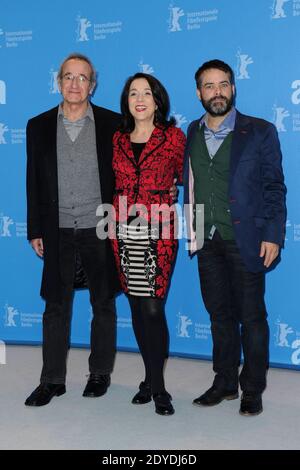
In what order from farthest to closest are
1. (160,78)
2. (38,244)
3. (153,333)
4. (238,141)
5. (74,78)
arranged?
(160,78) < (38,244) < (74,78) < (153,333) < (238,141)

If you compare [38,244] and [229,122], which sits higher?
[229,122]

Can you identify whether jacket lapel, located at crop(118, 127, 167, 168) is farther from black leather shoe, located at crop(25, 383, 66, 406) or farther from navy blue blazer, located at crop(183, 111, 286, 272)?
black leather shoe, located at crop(25, 383, 66, 406)

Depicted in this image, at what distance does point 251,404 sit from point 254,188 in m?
1.03

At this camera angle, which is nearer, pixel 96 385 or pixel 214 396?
pixel 214 396

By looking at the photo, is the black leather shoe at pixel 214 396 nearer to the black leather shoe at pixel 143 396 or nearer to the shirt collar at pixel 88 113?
the black leather shoe at pixel 143 396

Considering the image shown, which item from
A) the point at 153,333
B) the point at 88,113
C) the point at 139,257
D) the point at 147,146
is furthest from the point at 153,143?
the point at 153,333

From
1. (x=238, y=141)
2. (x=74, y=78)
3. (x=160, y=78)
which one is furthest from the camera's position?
(x=160, y=78)

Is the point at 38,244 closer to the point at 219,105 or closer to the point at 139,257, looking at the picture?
the point at 139,257

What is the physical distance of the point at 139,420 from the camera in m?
2.99

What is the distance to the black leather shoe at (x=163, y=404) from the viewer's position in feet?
9.98

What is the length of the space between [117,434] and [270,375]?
1.23 metres

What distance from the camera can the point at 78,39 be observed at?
161 inches

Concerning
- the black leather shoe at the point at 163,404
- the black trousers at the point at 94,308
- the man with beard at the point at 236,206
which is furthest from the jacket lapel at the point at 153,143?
the black leather shoe at the point at 163,404

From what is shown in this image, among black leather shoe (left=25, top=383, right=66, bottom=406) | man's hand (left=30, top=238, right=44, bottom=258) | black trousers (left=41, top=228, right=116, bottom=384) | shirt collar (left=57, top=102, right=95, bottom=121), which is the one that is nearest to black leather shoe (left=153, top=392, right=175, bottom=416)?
black trousers (left=41, top=228, right=116, bottom=384)
